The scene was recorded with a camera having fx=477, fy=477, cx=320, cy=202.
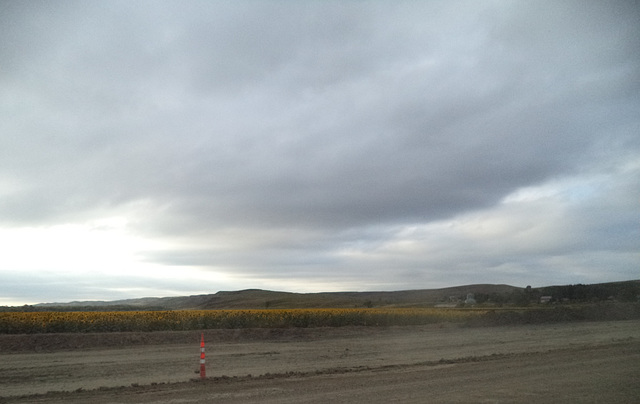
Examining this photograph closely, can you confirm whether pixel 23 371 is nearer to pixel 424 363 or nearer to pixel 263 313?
pixel 424 363

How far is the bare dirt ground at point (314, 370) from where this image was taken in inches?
444

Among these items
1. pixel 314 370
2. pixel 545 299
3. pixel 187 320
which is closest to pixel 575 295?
pixel 545 299

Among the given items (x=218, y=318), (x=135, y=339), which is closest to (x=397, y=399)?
(x=135, y=339)

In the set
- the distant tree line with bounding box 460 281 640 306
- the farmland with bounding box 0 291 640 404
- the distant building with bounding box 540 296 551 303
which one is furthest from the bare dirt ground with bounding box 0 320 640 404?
the distant building with bounding box 540 296 551 303

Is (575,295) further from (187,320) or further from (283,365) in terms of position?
(283,365)

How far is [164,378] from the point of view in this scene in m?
15.0

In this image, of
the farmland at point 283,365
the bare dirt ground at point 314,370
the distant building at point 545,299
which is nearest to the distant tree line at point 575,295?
the distant building at point 545,299

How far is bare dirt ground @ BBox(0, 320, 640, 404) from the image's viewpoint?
11.3 metres

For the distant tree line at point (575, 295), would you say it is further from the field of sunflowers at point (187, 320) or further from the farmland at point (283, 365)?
the farmland at point (283, 365)

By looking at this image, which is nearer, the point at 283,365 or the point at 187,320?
the point at 283,365

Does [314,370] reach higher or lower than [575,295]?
higher

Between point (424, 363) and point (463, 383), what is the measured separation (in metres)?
5.18

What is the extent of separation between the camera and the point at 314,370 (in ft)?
53.8

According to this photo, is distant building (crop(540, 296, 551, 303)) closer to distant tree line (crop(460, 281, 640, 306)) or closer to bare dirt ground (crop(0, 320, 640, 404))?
distant tree line (crop(460, 281, 640, 306))
